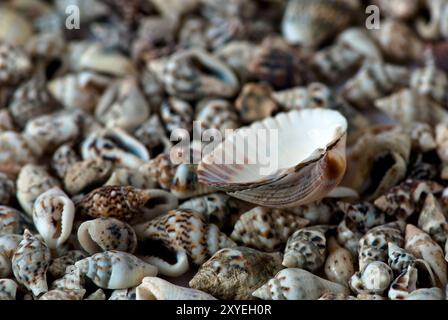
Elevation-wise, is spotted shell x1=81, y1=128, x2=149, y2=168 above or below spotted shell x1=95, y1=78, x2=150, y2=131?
below

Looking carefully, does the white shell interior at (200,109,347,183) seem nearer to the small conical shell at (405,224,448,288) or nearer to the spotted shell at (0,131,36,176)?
the small conical shell at (405,224,448,288)

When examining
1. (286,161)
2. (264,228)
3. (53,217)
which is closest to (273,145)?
(286,161)

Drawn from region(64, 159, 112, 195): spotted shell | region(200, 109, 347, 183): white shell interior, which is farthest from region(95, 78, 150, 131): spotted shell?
region(200, 109, 347, 183): white shell interior

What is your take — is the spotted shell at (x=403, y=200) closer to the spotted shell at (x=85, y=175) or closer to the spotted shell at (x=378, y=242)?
the spotted shell at (x=378, y=242)

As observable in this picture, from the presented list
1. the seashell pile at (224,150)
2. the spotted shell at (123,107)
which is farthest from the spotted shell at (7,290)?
the spotted shell at (123,107)

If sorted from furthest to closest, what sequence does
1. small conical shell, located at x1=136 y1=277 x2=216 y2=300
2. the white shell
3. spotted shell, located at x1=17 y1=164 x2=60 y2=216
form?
spotted shell, located at x1=17 y1=164 x2=60 y2=216 < the white shell < small conical shell, located at x1=136 y1=277 x2=216 y2=300

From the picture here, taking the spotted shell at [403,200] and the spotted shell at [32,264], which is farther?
the spotted shell at [403,200]
